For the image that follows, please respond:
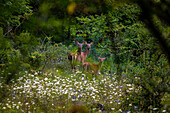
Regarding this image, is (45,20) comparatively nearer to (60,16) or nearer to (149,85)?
(60,16)

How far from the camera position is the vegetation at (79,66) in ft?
2.06

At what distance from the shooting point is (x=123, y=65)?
7.39 metres

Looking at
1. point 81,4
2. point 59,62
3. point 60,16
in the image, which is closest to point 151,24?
point 81,4

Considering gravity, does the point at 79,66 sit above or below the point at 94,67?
below

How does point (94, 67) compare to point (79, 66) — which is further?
point (79, 66)

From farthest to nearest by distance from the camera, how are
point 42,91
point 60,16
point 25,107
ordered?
point 42,91 → point 25,107 → point 60,16

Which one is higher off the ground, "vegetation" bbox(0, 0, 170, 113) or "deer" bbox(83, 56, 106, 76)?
"vegetation" bbox(0, 0, 170, 113)

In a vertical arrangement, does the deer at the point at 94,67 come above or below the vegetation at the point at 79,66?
below

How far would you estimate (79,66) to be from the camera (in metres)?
7.06

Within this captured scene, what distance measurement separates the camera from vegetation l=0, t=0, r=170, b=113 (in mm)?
627

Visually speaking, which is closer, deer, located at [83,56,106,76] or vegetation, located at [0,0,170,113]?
vegetation, located at [0,0,170,113]

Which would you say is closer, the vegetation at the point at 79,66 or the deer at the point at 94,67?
the vegetation at the point at 79,66

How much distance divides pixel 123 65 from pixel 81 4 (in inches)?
273

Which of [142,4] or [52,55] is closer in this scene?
[142,4]
